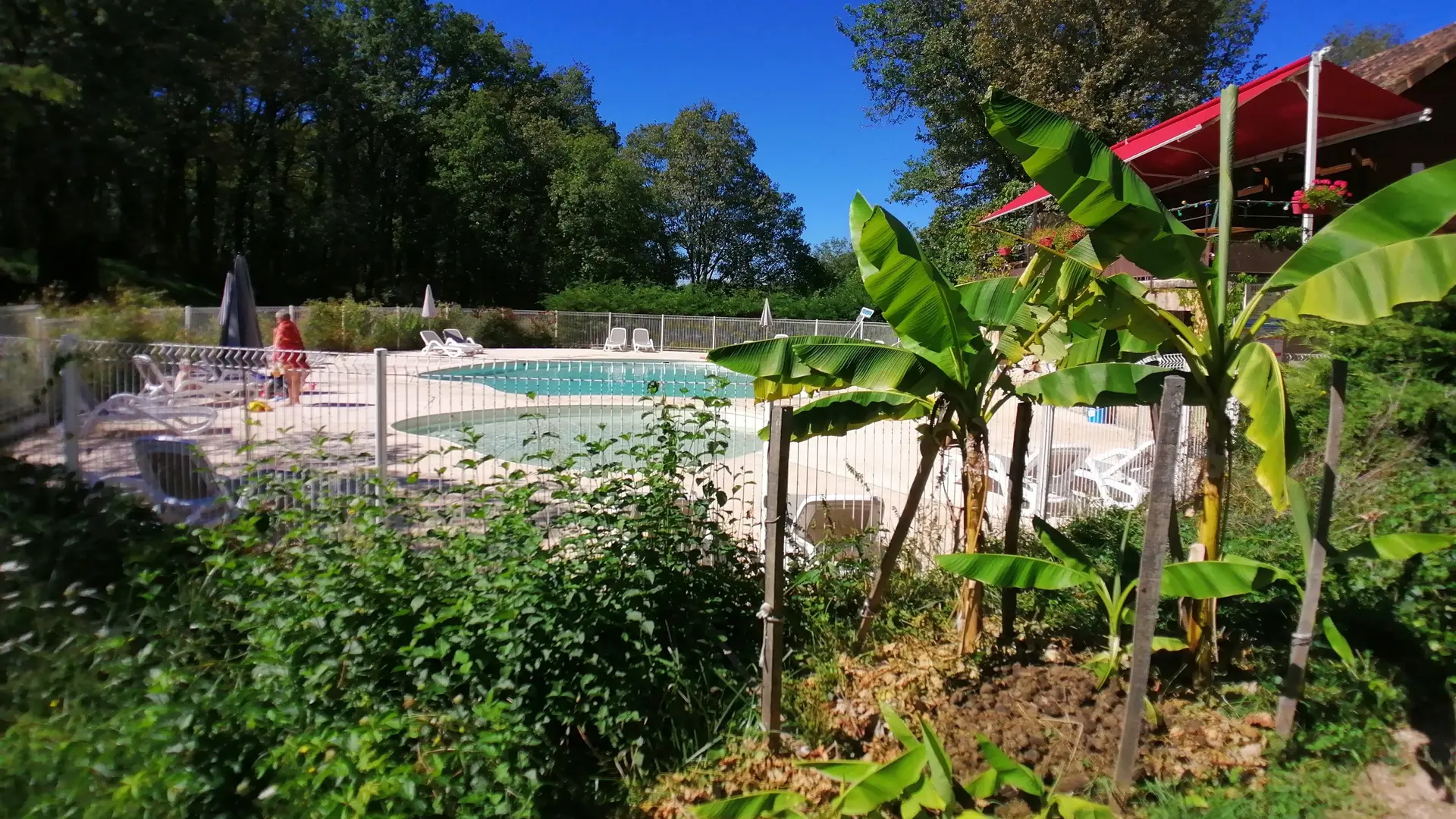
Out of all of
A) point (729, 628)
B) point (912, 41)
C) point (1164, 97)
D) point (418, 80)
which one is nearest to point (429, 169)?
point (418, 80)

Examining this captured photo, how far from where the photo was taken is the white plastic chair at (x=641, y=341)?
2908 centimetres

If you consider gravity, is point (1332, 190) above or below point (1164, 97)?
below

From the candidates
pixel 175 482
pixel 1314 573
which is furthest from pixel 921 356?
pixel 175 482

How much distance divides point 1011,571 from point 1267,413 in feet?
3.42

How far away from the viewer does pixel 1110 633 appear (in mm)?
3238

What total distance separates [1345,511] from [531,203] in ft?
132

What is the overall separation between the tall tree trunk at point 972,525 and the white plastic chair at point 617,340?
2578cm

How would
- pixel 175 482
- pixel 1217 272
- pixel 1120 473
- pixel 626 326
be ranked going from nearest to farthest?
1. pixel 1217 272
2. pixel 175 482
3. pixel 1120 473
4. pixel 626 326

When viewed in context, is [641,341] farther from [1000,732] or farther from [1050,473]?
[1000,732]

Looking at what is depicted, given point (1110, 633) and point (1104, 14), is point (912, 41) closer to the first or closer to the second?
point (1104, 14)

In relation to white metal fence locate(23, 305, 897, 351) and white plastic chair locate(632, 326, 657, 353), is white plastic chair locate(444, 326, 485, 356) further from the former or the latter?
white plastic chair locate(632, 326, 657, 353)

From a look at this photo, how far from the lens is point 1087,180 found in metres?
2.88

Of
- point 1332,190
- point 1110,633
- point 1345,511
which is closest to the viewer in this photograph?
point 1110,633

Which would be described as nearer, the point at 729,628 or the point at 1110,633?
the point at 1110,633
